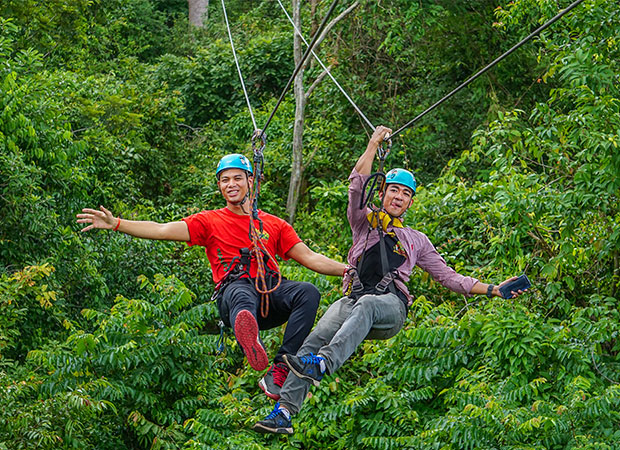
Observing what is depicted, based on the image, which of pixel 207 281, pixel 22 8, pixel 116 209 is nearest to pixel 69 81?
pixel 22 8

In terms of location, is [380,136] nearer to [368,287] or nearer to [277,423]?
[368,287]

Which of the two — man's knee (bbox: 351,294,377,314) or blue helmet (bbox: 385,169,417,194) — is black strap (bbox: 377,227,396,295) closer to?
man's knee (bbox: 351,294,377,314)

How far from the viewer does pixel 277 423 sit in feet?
14.7

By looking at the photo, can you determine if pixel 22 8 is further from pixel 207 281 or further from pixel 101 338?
pixel 101 338

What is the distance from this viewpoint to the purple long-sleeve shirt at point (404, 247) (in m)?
4.89

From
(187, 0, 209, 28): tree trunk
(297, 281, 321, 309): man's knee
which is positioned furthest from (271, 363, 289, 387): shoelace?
(187, 0, 209, 28): tree trunk

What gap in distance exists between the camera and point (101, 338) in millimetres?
8898

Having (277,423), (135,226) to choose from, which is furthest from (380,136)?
(277,423)

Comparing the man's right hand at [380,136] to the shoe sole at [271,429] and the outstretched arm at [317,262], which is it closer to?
the outstretched arm at [317,262]

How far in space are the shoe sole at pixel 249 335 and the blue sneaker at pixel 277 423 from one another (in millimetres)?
254

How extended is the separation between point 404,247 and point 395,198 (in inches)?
11.4

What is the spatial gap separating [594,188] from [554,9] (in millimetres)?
2033

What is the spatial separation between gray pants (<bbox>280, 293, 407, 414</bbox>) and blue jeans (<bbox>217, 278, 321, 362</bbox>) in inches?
2.9

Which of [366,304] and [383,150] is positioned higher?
[383,150]
